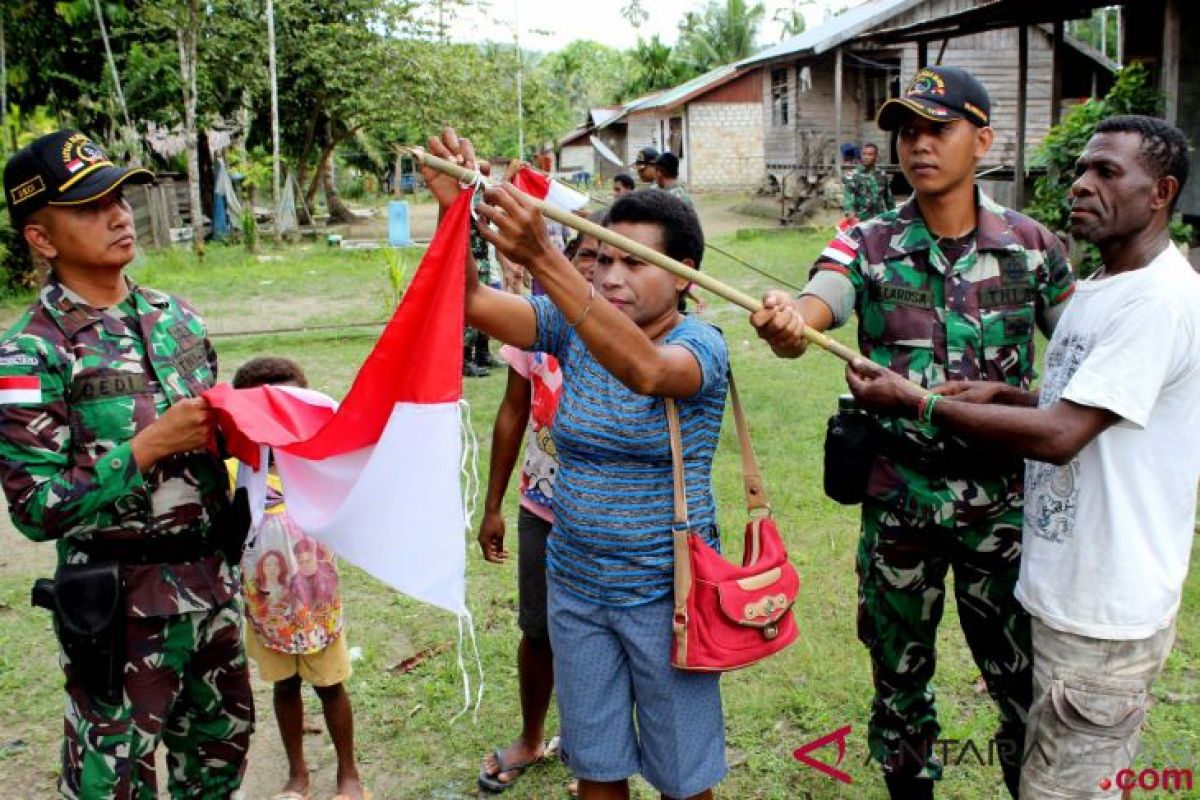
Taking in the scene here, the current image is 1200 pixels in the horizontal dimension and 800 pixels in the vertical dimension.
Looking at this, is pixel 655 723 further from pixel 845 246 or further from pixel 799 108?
pixel 799 108

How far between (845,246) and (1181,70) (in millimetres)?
11947

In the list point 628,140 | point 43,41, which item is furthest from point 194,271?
point 628,140

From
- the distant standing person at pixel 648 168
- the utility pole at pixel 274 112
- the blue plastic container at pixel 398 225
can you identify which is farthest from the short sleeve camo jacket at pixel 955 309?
the blue plastic container at pixel 398 225

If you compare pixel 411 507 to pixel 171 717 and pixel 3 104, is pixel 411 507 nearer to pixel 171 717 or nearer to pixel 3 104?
pixel 171 717

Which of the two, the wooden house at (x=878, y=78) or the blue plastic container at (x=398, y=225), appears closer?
the blue plastic container at (x=398, y=225)

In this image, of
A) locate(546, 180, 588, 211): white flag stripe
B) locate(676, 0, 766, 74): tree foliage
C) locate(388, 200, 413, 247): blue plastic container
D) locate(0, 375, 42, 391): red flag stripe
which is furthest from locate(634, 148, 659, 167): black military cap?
locate(676, 0, 766, 74): tree foliage

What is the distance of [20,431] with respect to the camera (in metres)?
2.47

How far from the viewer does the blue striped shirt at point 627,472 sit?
2588 mm

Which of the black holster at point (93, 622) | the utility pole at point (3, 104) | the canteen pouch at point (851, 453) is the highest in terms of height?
the utility pole at point (3, 104)

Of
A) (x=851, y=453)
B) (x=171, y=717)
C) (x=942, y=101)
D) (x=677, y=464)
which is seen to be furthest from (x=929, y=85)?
(x=171, y=717)

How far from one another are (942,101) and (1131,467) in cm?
117

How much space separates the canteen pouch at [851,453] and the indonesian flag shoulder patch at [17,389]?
2129 millimetres

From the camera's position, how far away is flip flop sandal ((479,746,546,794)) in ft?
11.8

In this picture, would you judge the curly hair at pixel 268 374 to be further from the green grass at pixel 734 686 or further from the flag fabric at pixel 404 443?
the green grass at pixel 734 686
